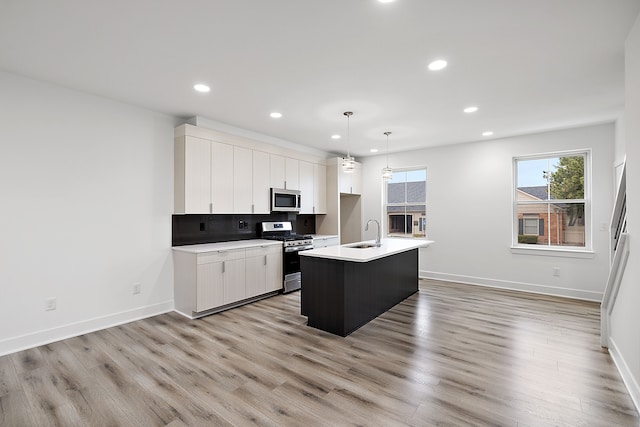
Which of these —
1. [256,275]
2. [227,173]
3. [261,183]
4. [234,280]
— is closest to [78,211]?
[227,173]

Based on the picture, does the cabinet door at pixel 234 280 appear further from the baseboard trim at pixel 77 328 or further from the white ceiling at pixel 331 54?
the white ceiling at pixel 331 54

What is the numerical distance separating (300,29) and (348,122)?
228 centimetres

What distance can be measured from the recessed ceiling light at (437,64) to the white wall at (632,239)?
1229 mm

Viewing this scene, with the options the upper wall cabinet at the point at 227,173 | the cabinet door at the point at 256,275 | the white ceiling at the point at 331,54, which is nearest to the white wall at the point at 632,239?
the white ceiling at the point at 331,54

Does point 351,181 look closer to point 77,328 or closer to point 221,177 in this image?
point 221,177

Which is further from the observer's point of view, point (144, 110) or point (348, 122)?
point (348, 122)

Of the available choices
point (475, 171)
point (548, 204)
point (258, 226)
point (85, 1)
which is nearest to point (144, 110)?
point (85, 1)

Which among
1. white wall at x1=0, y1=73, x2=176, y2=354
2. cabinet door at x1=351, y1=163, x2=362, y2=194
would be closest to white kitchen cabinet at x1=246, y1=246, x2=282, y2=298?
white wall at x1=0, y1=73, x2=176, y2=354

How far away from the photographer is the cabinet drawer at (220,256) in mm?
3800

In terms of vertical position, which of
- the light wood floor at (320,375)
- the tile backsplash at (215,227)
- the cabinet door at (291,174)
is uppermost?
the cabinet door at (291,174)

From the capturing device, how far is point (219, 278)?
13.0ft

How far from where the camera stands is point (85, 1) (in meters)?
1.91

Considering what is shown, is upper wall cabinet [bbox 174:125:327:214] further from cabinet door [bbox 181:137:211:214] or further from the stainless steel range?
the stainless steel range

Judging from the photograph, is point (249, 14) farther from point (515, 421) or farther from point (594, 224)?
point (594, 224)
